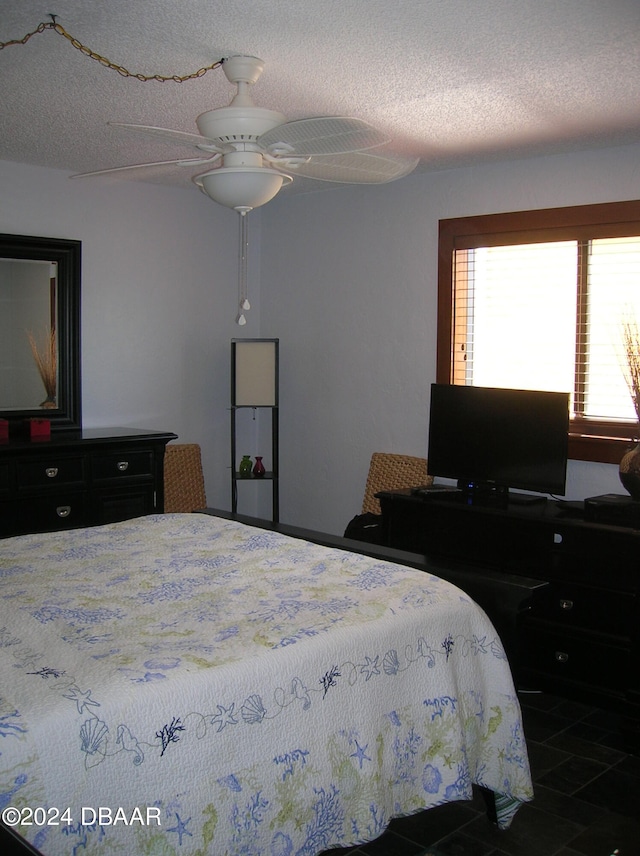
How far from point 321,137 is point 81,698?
1.47 m

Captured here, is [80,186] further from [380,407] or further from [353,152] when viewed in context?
[353,152]

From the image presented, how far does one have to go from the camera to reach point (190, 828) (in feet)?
5.33

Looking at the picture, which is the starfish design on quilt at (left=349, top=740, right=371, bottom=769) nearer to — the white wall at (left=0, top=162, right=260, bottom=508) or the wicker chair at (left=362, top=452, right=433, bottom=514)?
the wicker chair at (left=362, top=452, right=433, bottom=514)

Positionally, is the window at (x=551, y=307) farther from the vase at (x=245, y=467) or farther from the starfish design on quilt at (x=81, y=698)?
the starfish design on quilt at (x=81, y=698)

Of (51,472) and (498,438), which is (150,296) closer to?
(51,472)

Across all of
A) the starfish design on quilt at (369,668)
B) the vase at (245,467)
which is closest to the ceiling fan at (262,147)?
the starfish design on quilt at (369,668)

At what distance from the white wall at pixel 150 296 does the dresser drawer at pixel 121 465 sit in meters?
0.56

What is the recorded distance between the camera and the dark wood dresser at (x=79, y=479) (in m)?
3.92

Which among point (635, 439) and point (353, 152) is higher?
point (353, 152)

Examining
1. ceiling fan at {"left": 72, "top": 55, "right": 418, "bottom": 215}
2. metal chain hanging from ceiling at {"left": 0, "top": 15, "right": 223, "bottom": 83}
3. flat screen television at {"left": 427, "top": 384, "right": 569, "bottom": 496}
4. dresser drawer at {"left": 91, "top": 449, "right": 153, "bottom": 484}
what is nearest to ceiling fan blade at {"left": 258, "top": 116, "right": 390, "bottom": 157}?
ceiling fan at {"left": 72, "top": 55, "right": 418, "bottom": 215}

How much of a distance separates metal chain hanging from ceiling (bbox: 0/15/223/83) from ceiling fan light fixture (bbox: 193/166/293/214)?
0.57 meters

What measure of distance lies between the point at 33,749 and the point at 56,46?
2.14m

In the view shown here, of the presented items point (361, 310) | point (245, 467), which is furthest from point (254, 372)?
point (361, 310)

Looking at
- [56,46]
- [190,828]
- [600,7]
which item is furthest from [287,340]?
[190,828]
